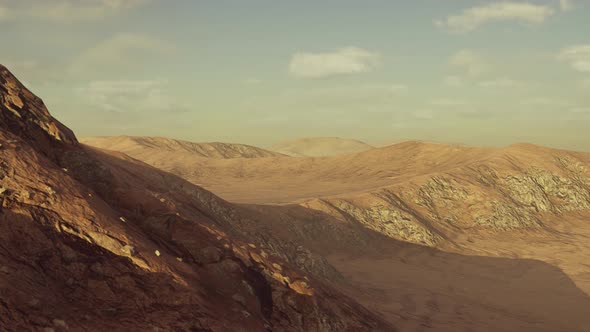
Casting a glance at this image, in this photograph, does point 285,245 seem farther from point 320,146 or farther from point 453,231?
point 320,146

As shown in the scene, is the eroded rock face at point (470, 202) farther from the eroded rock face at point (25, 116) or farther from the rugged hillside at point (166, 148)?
the rugged hillside at point (166, 148)

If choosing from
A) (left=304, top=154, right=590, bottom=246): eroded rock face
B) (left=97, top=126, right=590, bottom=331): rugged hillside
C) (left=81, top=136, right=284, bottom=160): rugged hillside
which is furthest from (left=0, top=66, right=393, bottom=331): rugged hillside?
(left=81, top=136, right=284, bottom=160): rugged hillside

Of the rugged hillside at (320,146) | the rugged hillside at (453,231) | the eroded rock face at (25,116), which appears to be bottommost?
the rugged hillside at (453,231)

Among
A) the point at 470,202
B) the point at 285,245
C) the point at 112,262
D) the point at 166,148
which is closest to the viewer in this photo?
the point at 112,262

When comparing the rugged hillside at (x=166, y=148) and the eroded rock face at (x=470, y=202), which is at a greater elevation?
the rugged hillside at (x=166, y=148)

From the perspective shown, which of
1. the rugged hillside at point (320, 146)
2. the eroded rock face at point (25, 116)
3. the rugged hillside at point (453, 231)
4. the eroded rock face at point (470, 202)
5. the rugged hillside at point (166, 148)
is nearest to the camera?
the eroded rock face at point (25, 116)

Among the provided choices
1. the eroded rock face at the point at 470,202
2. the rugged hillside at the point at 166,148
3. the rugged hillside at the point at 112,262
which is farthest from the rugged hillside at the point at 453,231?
the rugged hillside at the point at 166,148

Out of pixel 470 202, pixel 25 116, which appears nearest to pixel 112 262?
pixel 25 116

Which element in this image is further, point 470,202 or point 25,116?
point 470,202
